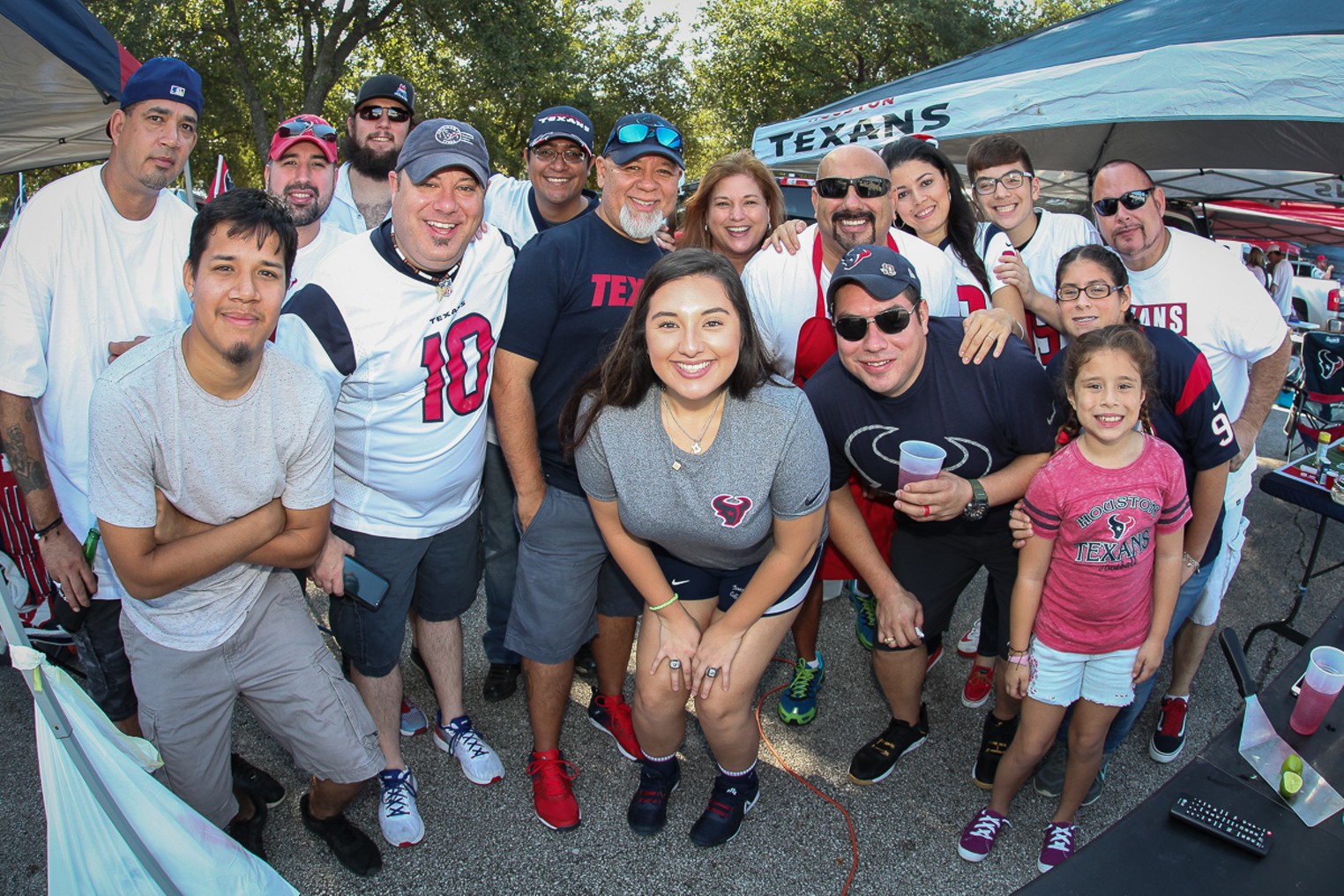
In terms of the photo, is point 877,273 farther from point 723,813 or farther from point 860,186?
point 723,813

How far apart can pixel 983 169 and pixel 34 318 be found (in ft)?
12.1

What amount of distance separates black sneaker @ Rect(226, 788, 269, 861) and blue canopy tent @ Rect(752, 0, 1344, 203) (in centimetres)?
473

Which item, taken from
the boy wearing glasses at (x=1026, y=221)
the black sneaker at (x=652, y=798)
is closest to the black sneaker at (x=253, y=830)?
the black sneaker at (x=652, y=798)

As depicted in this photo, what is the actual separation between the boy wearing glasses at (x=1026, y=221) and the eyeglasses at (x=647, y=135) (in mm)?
1413

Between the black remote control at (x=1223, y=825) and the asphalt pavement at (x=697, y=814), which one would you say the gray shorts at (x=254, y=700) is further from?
the black remote control at (x=1223, y=825)

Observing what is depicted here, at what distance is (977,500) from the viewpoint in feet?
9.20

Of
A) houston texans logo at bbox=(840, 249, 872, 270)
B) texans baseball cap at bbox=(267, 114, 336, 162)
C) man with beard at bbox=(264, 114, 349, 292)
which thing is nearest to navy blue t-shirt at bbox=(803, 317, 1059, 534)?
houston texans logo at bbox=(840, 249, 872, 270)

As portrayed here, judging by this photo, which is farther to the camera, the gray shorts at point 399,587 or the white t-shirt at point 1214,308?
the white t-shirt at point 1214,308

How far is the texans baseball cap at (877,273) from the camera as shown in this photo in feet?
8.54

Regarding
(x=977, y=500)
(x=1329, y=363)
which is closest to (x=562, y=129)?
(x=977, y=500)

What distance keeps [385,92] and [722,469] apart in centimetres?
297

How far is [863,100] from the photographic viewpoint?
6.15m

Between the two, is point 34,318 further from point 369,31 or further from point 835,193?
point 369,31

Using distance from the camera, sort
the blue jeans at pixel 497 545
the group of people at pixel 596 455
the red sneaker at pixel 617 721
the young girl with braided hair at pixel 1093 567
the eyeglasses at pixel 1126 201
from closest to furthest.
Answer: the group of people at pixel 596 455, the young girl with braided hair at pixel 1093 567, the eyeglasses at pixel 1126 201, the red sneaker at pixel 617 721, the blue jeans at pixel 497 545
